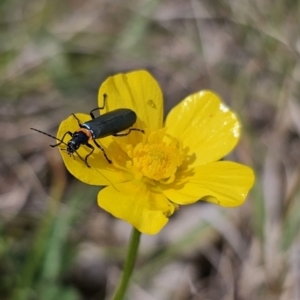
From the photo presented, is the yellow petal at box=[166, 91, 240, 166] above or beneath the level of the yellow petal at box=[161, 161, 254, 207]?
above

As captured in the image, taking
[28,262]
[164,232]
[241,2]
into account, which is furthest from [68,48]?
[28,262]

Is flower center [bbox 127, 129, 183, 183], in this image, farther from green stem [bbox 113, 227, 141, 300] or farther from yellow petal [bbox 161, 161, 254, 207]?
green stem [bbox 113, 227, 141, 300]

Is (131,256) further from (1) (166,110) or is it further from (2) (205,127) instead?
(1) (166,110)

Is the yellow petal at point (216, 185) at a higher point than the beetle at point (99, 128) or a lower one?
lower

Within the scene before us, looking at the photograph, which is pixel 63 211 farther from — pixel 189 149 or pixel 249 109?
pixel 249 109

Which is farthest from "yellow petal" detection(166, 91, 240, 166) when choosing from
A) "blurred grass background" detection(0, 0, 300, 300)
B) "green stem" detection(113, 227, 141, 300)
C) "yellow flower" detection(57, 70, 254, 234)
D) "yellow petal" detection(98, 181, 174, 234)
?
"blurred grass background" detection(0, 0, 300, 300)

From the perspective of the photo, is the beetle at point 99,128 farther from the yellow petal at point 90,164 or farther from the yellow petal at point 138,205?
the yellow petal at point 138,205

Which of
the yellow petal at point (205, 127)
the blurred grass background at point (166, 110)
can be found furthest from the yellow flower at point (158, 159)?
the blurred grass background at point (166, 110)
